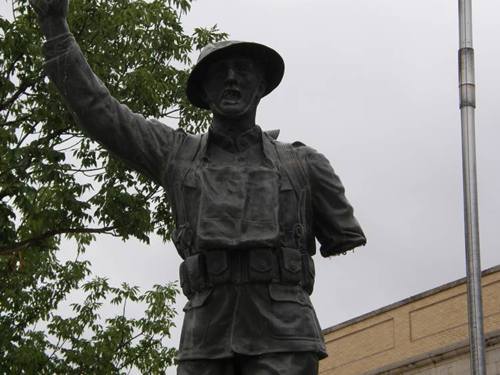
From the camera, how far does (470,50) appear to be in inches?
891

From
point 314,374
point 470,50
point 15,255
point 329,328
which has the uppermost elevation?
point 329,328

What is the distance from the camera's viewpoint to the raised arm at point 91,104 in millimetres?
5738

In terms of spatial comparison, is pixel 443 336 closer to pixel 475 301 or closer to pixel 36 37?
pixel 475 301

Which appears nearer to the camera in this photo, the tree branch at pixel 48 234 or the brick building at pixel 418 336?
the tree branch at pixel 48 234

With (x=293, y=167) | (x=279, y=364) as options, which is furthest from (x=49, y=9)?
(x=279, y=364)

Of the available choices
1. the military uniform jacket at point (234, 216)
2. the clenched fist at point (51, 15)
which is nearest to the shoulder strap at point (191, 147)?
the military uniform jacket at point (234, 216)

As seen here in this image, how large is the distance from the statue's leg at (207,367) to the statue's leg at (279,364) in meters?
0.07

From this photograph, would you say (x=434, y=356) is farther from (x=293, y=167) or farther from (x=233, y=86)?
(x=233, y=86)

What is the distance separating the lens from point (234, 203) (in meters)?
5.68

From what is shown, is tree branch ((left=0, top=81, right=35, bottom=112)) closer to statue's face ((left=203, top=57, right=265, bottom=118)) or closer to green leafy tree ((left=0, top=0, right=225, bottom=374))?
green leafy tree ((left=0, top=0, right=225, bottom=374))

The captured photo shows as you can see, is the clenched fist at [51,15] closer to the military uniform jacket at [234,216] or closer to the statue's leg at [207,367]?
the military uniform jacket at [234,216]

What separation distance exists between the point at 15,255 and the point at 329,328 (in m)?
23.2

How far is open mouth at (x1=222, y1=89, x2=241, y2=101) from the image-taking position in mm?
5855

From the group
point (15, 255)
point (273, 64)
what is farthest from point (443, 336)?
point (273, 64)
